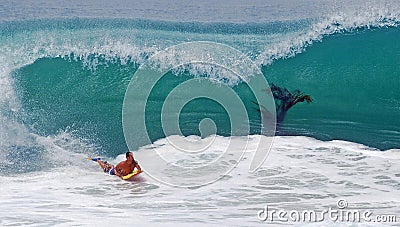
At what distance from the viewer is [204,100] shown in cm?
829

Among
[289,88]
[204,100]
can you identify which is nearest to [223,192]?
[204,100]

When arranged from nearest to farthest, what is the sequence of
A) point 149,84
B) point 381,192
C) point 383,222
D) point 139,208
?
point 383,222
point 139,208
point 381,192
point 149,84

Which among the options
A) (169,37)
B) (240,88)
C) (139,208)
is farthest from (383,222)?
(169,37)

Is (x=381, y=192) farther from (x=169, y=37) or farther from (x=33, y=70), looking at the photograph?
(x=33, y=70)

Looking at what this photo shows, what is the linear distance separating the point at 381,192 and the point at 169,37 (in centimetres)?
406

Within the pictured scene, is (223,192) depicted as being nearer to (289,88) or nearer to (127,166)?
(127,166)

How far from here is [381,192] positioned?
19.8 ft

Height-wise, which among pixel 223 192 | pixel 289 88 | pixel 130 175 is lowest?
pixel 223 192

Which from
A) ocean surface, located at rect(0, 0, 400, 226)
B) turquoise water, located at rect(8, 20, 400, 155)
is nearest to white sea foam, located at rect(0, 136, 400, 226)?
ocean surface, located at rect(0, 0, 400, 226)

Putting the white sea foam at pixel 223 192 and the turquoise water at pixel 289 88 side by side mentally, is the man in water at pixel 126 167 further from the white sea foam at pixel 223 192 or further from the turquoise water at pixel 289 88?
the turquoise water at pixel 289 88

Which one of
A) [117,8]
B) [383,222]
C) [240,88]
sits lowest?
[383,222]

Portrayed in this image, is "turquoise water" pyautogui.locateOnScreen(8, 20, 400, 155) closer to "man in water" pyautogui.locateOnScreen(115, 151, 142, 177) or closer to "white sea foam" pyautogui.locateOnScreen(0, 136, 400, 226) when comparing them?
"white sea foam" pyautogui.locateOnScreen(0, 136, 400, 226)

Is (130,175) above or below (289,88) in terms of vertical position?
below

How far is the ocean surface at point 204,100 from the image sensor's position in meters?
6.47
